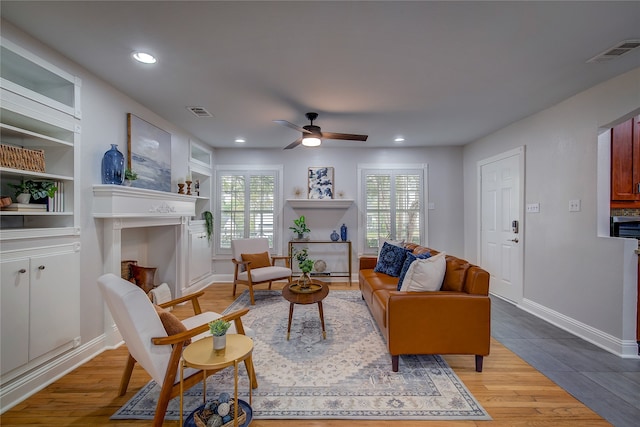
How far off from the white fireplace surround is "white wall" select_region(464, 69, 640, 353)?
4.80 m

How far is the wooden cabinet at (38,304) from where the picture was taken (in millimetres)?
1830

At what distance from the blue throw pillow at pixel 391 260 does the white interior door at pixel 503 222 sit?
1.72 meters

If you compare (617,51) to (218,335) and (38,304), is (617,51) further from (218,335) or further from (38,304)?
(38,304)

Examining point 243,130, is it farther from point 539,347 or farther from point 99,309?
point 539,347

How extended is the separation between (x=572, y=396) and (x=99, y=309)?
4.09 meters

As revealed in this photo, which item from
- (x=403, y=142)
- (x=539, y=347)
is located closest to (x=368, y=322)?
(x=539, y=347)

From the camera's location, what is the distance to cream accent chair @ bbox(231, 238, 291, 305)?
12.9 ft

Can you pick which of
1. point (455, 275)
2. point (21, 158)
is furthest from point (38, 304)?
point (455, 275)

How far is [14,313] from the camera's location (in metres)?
1.86

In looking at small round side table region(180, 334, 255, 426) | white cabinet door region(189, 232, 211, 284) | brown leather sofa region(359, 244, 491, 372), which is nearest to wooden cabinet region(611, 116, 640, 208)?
brown leather sofa region(359, 244, 491, 372)

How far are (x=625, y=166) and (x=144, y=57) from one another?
15.5ft

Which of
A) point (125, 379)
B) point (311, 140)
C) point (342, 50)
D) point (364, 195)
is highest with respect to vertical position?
point (342, 50)

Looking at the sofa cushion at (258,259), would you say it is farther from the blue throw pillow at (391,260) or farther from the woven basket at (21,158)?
the woven basket at (21,158)

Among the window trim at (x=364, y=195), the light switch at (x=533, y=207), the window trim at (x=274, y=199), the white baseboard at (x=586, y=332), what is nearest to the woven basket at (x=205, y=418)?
the white baseboard at (x=586, y=332)
